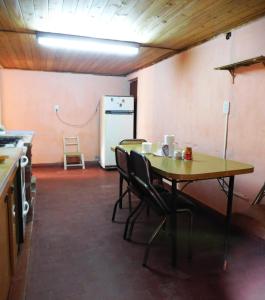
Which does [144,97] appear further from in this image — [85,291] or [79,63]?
[85,291]

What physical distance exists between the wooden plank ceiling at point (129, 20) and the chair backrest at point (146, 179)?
4.46 feet

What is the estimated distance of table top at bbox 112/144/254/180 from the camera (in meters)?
1.97

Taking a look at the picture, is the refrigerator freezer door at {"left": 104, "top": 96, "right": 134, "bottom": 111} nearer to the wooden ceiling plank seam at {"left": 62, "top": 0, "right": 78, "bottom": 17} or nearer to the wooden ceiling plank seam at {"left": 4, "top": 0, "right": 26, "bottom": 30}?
the wooden ceiling plank seam at {"left": 4, "top": 0, "right": 26, "bottom": 30}

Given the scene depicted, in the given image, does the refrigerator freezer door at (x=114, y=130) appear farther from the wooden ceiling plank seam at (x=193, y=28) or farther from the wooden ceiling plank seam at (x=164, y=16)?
the wooden ceiling plank seam at (x=164, y=16)

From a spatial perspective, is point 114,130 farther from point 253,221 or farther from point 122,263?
point 253,221

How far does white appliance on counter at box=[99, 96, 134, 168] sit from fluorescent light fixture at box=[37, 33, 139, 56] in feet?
5.81

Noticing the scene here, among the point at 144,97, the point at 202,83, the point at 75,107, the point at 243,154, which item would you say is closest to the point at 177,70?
the point at 202,83

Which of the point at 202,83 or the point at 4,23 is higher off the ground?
the point at 4,23

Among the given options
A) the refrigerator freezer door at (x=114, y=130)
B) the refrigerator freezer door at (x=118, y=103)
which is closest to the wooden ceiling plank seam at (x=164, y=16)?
the refrigerator freezer door at (x=118, y=103)

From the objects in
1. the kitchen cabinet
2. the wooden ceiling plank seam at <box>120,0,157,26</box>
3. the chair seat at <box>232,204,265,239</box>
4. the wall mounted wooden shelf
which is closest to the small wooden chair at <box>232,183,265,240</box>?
the chair seat at <box>232,204,265,239</box>

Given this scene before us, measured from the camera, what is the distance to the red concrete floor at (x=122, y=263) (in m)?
1.86

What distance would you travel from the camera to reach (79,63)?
488 cm

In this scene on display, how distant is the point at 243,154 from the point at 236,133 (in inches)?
9.9

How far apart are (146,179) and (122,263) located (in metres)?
0.74
